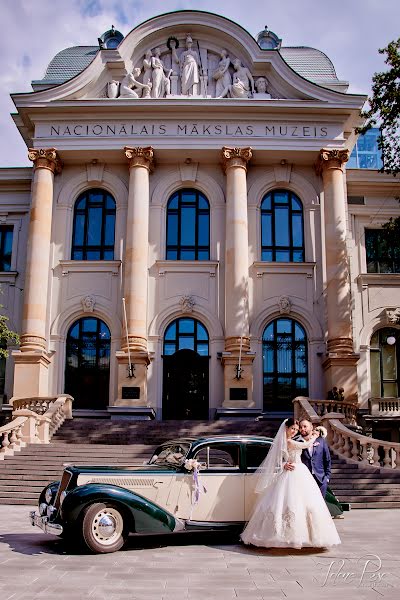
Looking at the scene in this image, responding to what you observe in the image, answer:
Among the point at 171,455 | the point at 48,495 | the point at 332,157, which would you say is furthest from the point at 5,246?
the point at 171,455

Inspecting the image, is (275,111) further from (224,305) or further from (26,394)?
(26,394)

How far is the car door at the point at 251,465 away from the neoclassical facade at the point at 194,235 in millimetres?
14772

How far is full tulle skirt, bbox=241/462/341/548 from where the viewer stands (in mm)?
8070

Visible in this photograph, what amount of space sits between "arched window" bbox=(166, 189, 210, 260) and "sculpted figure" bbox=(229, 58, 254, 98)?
4.15m

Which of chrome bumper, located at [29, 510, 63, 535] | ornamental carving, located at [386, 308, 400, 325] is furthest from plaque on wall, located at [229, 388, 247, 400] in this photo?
chrome bumper, located at [29, 510, 63, 535]

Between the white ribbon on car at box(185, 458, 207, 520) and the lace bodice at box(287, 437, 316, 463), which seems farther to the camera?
the white ribbon on car at box(185, 458, 207, 520)

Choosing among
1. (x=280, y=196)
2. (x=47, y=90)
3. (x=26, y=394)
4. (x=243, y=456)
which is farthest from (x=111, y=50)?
(x=243, y=456)

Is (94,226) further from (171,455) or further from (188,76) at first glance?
(171,455)

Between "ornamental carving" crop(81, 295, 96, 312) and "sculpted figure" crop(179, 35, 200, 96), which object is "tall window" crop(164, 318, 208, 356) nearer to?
"ornamental carving" crop(81, 295, 96, 312)

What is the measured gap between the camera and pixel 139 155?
87.2 feet

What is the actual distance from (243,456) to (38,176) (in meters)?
19.6

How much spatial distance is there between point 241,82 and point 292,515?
22.3 metres

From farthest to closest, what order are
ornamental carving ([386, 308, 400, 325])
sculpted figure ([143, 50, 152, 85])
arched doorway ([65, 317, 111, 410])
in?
sculpted figure ([143, 50, 152, 85]), ornamental carving ([386, 308, 400, 325]), arched doorway ([65, 317, 111, 410])

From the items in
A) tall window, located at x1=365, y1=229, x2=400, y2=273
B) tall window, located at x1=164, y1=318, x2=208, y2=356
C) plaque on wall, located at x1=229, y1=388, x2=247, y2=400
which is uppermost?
tall window, located at x1=365, y1=229, x2=400, y2=273
